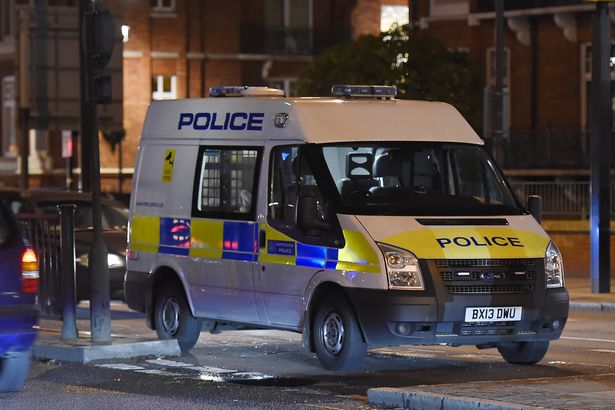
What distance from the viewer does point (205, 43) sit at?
55594mm

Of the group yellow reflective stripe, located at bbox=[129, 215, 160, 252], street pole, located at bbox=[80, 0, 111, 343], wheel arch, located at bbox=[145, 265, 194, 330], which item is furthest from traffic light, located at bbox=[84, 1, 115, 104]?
wheel arch, located at bbox=[145, 265, 194, 330]

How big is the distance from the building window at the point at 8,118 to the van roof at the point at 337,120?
42193 millimetres

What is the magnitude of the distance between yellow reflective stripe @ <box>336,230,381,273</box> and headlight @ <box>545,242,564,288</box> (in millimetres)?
1573

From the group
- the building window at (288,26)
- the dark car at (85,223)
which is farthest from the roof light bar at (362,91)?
the building window at (288,26)

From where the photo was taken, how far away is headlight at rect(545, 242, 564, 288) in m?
14.9

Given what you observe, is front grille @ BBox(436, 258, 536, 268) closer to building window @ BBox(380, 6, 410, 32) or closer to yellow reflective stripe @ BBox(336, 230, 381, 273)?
yellow reflective stripe @ BBox(336, 230, 381, 273)

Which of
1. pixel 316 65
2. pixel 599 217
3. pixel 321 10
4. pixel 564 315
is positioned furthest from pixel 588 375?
pixel 321 10

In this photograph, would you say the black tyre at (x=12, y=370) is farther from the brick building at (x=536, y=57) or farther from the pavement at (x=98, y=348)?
the brick building at (x=536, y=57)

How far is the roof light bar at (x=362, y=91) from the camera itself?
16.1 metres

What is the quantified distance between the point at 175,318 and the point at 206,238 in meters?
1.07

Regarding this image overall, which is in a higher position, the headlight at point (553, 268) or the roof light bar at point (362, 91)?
the roof light bar at point (362, 91)

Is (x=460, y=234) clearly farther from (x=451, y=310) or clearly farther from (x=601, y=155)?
(x=601, y=155)

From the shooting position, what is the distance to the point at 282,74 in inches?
2244

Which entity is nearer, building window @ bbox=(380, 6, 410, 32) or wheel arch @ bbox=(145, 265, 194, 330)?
wheel arch @ bbox=(145, 265, 194, 330)
